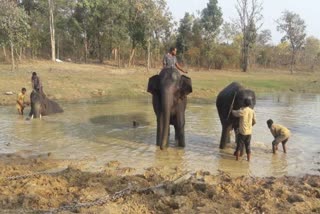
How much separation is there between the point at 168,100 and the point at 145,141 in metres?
2.10

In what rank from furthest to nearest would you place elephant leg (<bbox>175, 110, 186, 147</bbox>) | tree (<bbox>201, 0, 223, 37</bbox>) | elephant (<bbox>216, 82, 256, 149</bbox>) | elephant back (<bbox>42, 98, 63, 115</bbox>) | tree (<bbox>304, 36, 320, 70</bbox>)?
tree (<bbox>304, 36, 320, 70</bbox>), tree (<bbox>201, 0, 223, 37</bbox>), elephant back (<bbox>42, 98, 63, 115</bbox>), elephant leg (<bbox>175, 110, 186, 147</bbox>), elephant (<bbox>216, 82, 256, 149</bbox>)

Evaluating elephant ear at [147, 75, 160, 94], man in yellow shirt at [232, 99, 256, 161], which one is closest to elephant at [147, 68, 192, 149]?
elephant ear at [147, 75, 160, 94]

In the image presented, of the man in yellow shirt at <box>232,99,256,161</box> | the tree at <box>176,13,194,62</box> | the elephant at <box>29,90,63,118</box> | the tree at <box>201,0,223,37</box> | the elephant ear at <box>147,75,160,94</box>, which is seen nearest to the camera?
the man in yellow shirt at <box>232,99,256,161</box>

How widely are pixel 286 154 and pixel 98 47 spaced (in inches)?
1474

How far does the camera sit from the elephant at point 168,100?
11.8 meters

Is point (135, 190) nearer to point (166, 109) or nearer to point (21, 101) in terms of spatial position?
→ point (166, 109)

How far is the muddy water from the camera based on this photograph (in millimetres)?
10781

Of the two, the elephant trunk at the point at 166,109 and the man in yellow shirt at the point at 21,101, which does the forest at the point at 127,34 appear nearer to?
the man in yellow shirt at the point at 21,101

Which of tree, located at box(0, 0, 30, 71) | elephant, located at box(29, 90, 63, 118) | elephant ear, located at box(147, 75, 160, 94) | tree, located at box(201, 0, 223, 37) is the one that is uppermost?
tree, located at box(201, 0, 223, 37)

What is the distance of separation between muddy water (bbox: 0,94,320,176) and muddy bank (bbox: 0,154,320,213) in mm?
996

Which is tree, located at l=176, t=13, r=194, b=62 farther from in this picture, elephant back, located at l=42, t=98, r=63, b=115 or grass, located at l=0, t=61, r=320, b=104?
elephant back, located at l=42, t=98, r=63, b=115

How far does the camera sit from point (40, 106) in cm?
1792

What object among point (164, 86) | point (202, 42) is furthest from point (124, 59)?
point (164, 86)

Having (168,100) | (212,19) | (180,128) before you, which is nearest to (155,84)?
(168,100)
